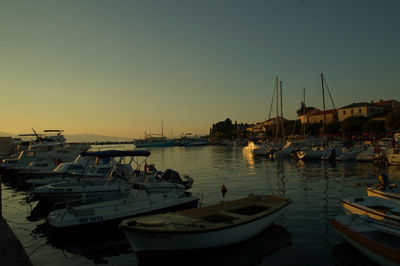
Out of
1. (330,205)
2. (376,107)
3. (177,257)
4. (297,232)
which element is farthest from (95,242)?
(376,107)

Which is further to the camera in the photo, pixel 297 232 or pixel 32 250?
pixel 297 232

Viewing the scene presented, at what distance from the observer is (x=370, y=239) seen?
8492mm

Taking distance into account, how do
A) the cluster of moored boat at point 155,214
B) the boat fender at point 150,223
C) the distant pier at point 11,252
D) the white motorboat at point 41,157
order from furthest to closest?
the white motorboat at point 41,157
the boat fender at point 150,223
the cluster of moored boat at point 155,214
the distant pier at point 11,252

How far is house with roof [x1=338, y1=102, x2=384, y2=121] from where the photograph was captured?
10268 cm

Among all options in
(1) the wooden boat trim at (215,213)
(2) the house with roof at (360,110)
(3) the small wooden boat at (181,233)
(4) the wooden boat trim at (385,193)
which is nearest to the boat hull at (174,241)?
(3) the small wooden boat at (181,233)

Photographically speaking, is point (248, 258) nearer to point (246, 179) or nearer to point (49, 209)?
point (49, 209)

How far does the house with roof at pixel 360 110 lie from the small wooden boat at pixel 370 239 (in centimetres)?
10728

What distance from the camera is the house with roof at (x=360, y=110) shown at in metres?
103

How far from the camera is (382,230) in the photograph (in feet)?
29.5

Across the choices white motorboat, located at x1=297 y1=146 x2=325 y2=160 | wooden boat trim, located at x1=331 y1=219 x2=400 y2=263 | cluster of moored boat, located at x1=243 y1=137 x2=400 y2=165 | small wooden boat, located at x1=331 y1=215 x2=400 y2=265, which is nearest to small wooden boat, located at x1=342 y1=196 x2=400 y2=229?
small wooden boat, located at x1=331 y1=215 x2=400 y2=265

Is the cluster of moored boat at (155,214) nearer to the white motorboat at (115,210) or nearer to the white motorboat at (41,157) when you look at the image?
the white motorboat at (115,210)

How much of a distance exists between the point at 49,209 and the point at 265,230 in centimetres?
1375

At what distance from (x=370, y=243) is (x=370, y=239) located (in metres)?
0.14

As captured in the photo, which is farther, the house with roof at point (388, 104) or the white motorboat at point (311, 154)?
the house with roof at point (388, 104)
